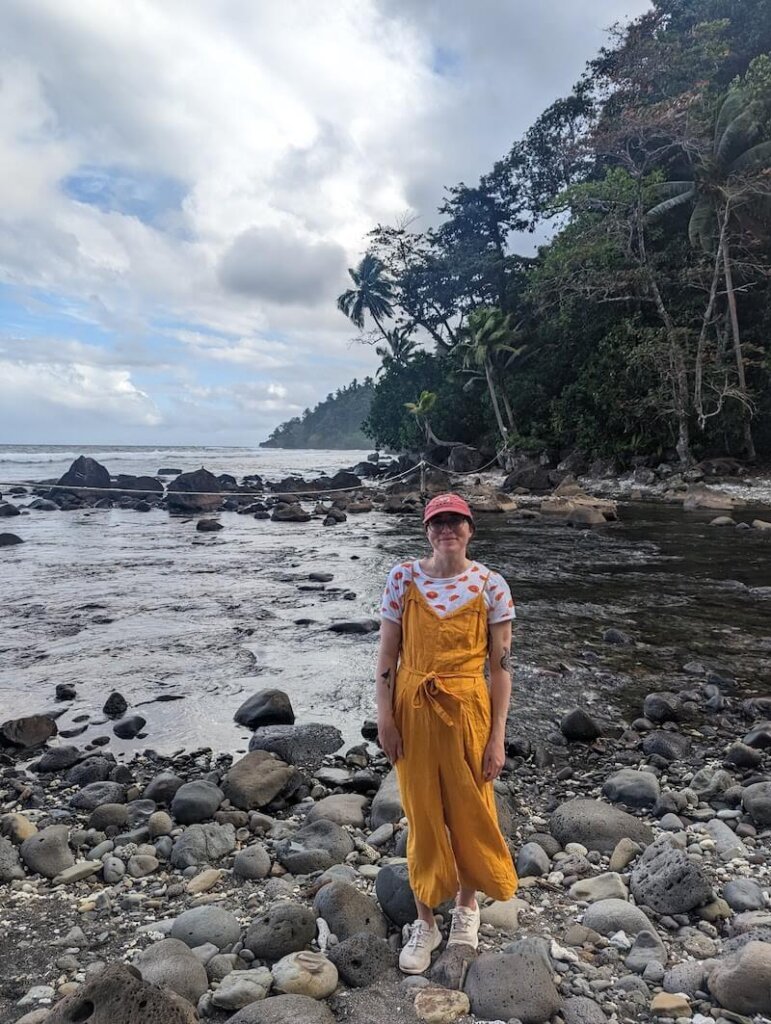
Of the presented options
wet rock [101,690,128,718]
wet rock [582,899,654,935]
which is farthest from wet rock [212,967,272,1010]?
wet rock [101,690,128,718]

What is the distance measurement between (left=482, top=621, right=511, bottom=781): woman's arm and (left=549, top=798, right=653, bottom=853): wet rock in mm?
1431

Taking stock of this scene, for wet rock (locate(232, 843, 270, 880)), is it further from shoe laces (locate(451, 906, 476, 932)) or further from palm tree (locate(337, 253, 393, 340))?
palm tree (locate(337, 253, 393, 340))

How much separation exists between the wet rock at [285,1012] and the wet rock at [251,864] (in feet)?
3.88

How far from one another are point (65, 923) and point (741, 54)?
3849cm

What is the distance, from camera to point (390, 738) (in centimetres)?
283

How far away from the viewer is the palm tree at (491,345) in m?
34.7

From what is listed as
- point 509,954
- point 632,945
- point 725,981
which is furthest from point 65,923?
point 725,981

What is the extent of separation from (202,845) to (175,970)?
50.0 inches

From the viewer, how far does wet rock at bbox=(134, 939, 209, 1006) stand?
103 inches

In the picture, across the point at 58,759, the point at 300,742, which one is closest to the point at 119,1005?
the point at 300,742

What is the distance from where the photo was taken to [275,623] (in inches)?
393

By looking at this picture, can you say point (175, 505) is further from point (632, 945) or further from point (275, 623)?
point (632, 945)

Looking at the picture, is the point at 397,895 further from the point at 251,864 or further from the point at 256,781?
the point at 256,781

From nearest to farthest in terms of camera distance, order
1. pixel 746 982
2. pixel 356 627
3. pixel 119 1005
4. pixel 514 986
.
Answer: pixel 119 1005 → pixel 746 982 → pixel 514 986 → pixel 356 627
